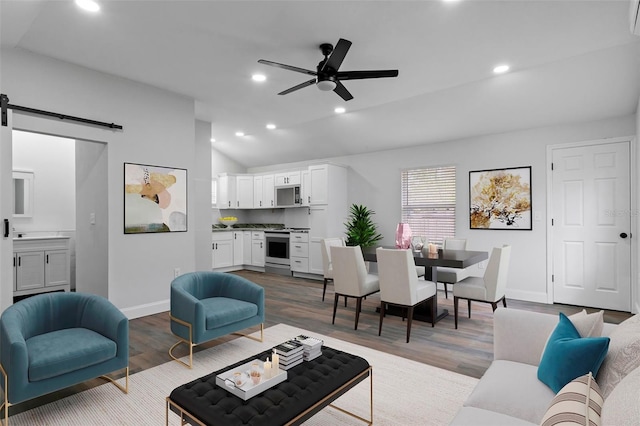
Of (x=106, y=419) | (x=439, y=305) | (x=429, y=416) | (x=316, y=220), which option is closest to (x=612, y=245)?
(x=439, y=305)

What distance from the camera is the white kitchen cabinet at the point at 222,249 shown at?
293 inches

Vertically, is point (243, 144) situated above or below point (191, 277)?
above

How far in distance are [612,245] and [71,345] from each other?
581 cm

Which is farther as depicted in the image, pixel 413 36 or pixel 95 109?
pixel 95 109

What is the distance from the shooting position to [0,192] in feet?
9.54

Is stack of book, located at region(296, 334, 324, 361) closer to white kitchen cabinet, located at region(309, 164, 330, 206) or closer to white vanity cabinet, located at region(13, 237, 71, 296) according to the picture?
white kitchen cabinet, located at region(309, 164, 330, 206)

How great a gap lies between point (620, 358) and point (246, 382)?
1563 millimetres

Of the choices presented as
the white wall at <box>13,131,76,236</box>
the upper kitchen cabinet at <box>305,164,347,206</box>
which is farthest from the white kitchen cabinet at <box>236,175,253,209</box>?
the white wall at <box>13,131,76,236</box>

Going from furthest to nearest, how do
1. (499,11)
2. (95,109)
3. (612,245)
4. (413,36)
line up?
(612,245)
(95,109)
(413,36)
(499,11)

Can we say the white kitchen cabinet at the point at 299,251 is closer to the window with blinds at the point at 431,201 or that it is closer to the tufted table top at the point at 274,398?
the window with blinds at the point at 431,201

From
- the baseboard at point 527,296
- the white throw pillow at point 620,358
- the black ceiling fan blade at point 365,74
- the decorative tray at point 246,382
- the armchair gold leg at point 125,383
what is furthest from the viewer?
the baseboard at point 527,296

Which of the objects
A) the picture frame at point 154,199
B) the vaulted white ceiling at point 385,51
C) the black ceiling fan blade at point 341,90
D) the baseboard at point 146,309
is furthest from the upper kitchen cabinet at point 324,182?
the baseboard at point 146,309

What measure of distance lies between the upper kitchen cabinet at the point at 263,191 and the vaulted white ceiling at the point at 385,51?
8.01ft

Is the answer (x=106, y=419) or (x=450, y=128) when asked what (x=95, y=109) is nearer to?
(x=106, y=419)
